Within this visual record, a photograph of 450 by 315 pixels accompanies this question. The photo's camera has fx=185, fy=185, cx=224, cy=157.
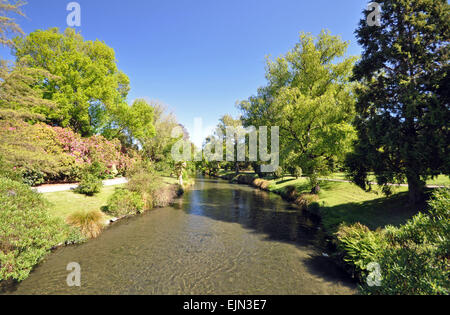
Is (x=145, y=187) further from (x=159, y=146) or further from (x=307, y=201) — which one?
(x=307, y=201)

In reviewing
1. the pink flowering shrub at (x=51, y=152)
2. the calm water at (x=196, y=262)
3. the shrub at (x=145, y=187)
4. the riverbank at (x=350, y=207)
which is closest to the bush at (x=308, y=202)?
the riverbank at (x=350, y=207)

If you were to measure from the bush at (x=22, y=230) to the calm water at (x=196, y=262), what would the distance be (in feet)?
3.14

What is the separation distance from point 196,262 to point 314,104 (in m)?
17.3

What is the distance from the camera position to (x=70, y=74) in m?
22.2

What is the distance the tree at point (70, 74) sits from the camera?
70.8 ft

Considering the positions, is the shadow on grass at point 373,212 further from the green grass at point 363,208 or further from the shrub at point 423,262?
the shrub at point 423,262

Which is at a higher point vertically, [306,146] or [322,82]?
[322,82]

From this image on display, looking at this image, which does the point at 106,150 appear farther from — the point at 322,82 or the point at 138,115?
the point at 322,82

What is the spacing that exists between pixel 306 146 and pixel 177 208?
15.8 m

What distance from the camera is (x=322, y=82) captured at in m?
21.4

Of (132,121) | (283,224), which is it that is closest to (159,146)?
(132,121)

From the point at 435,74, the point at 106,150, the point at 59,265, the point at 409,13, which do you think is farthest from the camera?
the point at 106,150

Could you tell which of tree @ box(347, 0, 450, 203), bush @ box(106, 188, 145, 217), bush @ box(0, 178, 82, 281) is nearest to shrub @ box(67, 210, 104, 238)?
bush @ box(0, 178, 82, 281)
